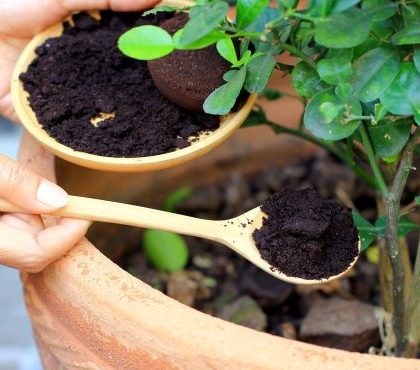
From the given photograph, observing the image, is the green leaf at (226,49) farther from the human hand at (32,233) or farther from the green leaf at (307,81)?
the human hand at (32,233)

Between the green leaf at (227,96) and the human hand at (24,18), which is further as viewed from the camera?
the human hand at (24,18)

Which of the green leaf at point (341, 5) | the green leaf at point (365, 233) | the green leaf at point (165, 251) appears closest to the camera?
the green leaf at point (341, 5)

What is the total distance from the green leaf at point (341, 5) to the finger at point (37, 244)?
0.38 m

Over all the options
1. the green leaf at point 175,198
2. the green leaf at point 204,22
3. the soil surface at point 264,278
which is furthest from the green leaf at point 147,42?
the green leaf at point 175,198

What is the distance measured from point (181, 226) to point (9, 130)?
1.29 metres

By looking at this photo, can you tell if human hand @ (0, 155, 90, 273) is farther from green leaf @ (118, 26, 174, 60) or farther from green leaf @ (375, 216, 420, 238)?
green leaf @ (375, 216, 420, 238)

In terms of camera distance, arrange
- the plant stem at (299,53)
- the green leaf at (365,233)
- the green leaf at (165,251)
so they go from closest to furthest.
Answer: the plant stem at (299,53) < the green leaf at (365,233) < the green leaf at (165,251)

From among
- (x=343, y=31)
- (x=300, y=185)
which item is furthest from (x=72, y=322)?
(x=300, y=185)

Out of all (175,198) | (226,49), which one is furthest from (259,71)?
(175,198)

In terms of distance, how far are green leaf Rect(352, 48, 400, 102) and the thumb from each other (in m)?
0.35

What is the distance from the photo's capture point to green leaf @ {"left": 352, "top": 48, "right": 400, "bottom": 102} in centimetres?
70

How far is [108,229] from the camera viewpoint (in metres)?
1.21

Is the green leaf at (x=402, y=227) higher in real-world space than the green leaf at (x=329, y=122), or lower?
lower

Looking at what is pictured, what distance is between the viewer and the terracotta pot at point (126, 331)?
2.15 ft
